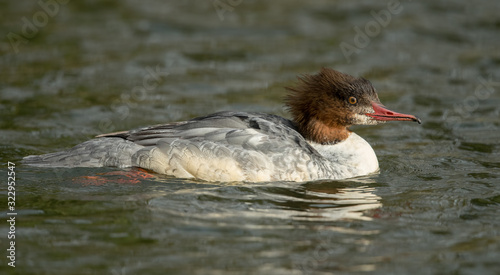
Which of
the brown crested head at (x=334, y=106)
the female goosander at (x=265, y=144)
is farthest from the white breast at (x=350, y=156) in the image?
the brown crested head at (x=334, y=106)

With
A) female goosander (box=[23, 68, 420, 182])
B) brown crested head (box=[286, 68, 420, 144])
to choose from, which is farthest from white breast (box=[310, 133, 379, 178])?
brown crested head (box=[286, 68, 420, 144])

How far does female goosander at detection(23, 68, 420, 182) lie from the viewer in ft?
24.7

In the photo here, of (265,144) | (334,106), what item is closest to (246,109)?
(334,106)

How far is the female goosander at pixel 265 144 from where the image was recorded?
7.54 meters

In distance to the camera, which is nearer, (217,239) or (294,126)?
(217,239)

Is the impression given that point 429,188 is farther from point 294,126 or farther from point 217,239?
point 217,239

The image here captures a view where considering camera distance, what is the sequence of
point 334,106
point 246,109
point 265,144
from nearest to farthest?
point 265,144 < point 334,106 < point 246,109

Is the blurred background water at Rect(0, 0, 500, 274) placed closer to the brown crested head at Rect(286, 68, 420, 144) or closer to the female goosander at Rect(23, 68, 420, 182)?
the female goosander at Rect(23, 68, 420, 182)

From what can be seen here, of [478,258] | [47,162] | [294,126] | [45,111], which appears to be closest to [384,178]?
[294,126]

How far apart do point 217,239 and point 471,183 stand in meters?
3.41

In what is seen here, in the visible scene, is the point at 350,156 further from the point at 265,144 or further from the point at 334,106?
the point at 265,144

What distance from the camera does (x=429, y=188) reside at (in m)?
7.68

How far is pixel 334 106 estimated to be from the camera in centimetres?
801

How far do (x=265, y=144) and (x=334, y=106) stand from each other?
1018 mm
